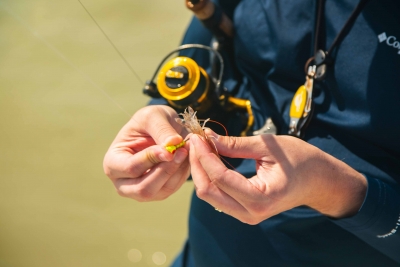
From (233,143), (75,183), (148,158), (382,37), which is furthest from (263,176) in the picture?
(75,183)

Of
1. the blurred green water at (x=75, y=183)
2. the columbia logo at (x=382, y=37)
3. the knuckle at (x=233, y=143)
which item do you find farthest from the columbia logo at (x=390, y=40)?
the blurred green water at (x=75, y=183)

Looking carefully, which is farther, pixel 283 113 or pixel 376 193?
pixel 283 113

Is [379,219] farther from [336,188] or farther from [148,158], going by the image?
[148,158]

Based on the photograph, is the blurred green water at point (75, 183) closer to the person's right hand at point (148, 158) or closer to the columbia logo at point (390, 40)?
the person's right hand at point (148, 158)

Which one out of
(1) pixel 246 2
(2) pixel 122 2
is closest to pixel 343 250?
(1) pixel 246 2

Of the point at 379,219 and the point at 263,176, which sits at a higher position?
the point at 263,176

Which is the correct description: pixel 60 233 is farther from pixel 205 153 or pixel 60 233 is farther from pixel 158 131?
pixel 205 153
